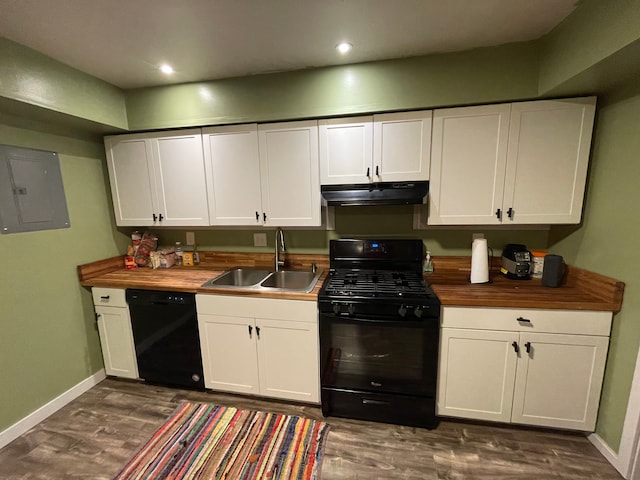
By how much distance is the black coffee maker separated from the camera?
193 centimetres

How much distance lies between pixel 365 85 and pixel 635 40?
50.3 inches

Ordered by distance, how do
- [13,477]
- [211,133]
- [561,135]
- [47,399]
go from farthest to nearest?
[211,133] → [47,399] → [561,135] → [13,477]

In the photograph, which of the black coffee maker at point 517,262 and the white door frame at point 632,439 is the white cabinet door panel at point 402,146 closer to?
the black coffee maker at point 517,262

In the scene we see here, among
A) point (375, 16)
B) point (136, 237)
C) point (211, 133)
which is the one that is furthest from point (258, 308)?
point (375, 16)

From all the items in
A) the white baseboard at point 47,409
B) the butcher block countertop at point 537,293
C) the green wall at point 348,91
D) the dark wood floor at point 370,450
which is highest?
the green wall at point 348,91

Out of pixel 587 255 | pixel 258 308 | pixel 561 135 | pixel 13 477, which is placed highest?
pixel 561 135

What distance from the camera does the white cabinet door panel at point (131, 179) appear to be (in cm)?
230

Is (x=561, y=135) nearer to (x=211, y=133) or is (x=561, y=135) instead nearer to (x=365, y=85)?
(x=365, y=85)

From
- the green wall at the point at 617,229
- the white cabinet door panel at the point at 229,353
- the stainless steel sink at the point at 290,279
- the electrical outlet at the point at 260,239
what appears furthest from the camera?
the electrical outlet at the point at 260,239

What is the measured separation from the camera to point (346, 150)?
196 centimetres

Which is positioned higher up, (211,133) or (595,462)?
(211,133)

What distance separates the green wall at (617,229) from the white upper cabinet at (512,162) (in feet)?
0.27

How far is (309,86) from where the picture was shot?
1910 millimetres

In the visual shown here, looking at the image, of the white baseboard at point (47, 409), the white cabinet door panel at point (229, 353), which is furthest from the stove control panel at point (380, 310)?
the white baseboard at point (47, 409)
